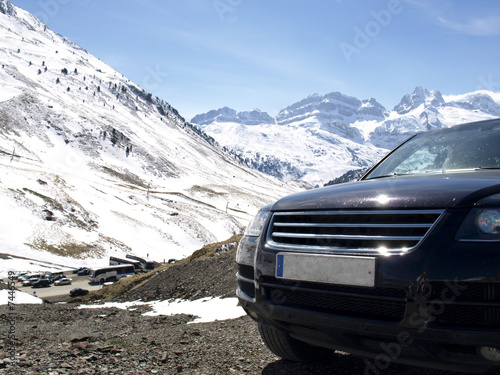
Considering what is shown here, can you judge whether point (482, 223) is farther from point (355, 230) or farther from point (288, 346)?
point (288, 346)

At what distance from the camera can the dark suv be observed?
233 centimetres

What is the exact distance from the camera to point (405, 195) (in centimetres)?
272

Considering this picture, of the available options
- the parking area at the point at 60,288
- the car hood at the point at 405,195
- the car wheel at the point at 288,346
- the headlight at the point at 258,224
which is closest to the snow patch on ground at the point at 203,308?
the car wheel at the point at 288,346

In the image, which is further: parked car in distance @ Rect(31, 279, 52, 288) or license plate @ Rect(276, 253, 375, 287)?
parked car in distance @ Rect(31, 279, 52, 288)

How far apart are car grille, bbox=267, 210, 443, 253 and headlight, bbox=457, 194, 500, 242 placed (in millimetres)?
174

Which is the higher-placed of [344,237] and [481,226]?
[481,226]

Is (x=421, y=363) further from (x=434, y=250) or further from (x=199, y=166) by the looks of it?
(x=199, y=166)

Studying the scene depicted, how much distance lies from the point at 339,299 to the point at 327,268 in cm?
25

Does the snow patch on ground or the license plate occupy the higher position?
the license plate

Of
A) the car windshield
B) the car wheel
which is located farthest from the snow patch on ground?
the car windshield

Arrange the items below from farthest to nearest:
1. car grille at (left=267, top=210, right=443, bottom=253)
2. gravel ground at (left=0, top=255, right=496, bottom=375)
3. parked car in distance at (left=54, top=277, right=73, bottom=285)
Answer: parked car in distance at (left=54, top=277, right=73, bottom=285), gravel ground at (left=0, top=255, right=496, bottom=375), car grille at (left=267, top=210, right=443, bottom=253)

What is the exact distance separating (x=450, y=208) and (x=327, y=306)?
1.10 m

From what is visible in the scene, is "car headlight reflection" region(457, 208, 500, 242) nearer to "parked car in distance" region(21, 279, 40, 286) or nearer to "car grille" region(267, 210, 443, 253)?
"car grille" region(267, 210, 443, 253)

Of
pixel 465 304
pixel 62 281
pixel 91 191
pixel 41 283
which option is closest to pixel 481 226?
pixel 465 304
